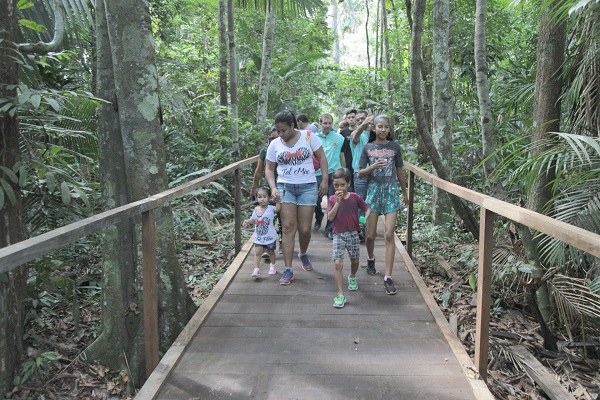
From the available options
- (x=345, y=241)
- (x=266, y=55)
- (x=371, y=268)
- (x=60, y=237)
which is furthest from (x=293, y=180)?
(x=266, y=55)

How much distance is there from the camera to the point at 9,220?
3551 millimetres

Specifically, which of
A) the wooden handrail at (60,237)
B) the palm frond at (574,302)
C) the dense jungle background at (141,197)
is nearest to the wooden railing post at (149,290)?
the wooden handrail at (60,237)

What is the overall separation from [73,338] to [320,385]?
295cm

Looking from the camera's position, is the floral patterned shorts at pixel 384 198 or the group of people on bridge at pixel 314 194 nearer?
the group of people on bridge at pixel 314 194

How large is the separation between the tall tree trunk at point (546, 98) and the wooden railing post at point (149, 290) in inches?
135

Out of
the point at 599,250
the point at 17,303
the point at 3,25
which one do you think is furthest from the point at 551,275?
the point at 3,25

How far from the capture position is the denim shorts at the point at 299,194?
496 cm

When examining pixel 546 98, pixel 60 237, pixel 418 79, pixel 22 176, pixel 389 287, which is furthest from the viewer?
pixel 418 79

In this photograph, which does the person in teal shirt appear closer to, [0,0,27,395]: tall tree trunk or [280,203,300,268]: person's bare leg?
[280,203,300,268]: person's bare leg

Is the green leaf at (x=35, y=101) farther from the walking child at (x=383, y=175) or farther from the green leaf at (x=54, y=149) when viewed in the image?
the walking child at (x=383, y=175)

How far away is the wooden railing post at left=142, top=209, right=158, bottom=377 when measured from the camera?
3.17m

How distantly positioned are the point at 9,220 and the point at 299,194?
2.49 metres

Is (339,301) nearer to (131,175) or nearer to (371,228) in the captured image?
(371,228)

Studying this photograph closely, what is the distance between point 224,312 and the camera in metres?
4.25
